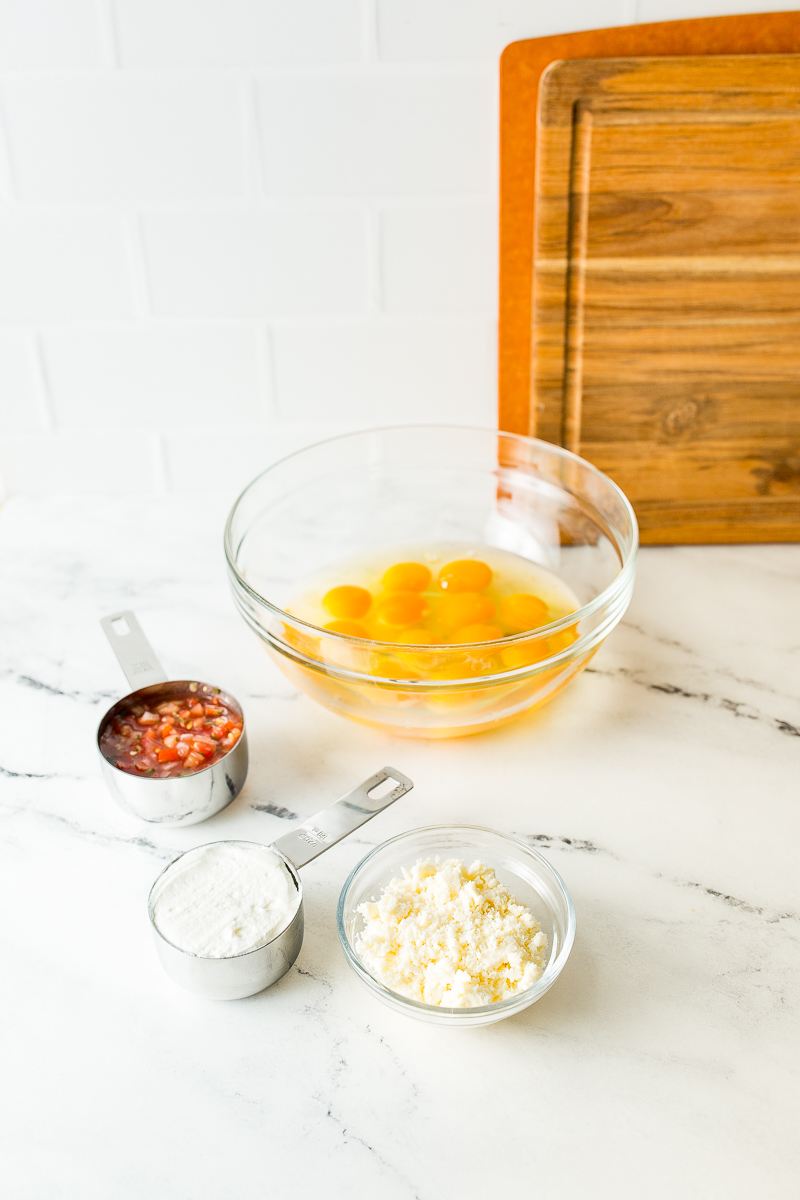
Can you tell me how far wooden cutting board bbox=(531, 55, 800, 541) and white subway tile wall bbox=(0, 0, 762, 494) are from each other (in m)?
0.12

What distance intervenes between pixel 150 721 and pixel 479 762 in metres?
0.37

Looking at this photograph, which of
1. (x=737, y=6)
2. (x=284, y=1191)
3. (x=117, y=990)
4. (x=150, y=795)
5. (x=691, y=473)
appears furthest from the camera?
(x=691, y=473)

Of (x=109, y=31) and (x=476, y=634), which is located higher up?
(x=109, y=31)

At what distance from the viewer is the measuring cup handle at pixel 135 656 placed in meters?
1.12

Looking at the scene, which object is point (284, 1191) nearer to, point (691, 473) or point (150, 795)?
point (150, 795)

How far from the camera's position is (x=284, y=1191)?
74 cm

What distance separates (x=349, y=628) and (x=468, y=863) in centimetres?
34

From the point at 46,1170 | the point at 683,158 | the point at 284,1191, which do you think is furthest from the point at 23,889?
the point at 683,158

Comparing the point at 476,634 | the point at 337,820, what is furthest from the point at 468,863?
the point at 476,634

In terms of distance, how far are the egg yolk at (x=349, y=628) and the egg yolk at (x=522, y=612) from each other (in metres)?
0.18

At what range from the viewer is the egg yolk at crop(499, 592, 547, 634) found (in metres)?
1.21

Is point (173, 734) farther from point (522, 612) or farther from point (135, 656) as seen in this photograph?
point (522, 612)

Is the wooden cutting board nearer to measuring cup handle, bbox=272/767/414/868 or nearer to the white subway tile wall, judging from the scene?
the white subway tile wall

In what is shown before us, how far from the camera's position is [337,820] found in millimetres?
960
